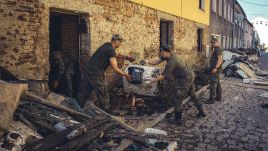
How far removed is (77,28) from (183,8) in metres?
7.56

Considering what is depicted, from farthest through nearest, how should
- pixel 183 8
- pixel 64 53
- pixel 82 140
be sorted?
pixel 183 8 < pixel 64 53 < pixel 82 140

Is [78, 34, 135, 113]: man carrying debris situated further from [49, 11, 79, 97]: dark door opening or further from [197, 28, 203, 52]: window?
[197, 28, 203, 52]: window

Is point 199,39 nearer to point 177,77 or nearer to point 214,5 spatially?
point 214,5

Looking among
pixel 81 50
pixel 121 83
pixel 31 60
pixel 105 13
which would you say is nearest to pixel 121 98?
pixel 121 83

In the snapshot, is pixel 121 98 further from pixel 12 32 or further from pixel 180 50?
pixel 180 50

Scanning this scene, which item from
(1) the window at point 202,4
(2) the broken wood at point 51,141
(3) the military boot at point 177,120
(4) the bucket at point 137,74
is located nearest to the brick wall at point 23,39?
(2) the broken wood at point 51,141

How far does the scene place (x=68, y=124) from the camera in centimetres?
476

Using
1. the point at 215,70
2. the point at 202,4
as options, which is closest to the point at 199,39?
the point at 202,4

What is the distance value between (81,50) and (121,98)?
5.02ft

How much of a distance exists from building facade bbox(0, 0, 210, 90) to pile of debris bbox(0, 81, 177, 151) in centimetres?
79

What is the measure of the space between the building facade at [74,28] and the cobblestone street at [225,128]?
2.71 meters

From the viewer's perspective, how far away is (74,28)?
719 cm

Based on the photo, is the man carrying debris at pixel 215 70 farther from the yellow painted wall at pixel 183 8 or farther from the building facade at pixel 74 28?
the yellow painted wall at pixel 183 8

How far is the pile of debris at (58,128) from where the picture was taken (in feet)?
12.8
